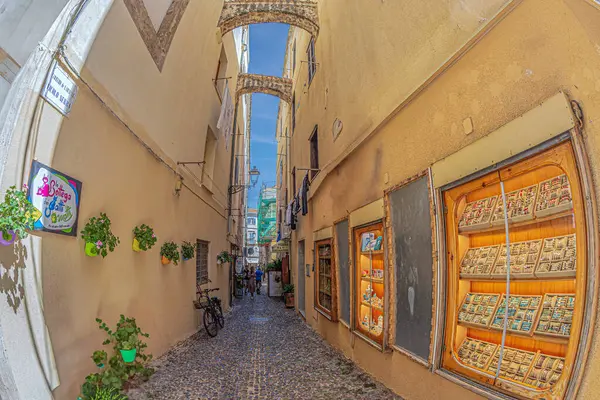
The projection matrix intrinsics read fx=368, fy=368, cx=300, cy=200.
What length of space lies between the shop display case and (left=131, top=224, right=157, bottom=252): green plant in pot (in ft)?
9.80

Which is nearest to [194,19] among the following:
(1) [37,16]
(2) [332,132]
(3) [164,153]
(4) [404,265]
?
(3) [164,153]

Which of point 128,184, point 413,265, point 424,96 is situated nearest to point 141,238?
point 128,184

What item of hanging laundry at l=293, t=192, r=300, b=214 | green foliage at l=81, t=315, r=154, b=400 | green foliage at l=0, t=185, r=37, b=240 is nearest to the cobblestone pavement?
green foliage at l=81, t=315, r=154, b=400

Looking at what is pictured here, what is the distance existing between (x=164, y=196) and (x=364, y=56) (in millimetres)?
3886

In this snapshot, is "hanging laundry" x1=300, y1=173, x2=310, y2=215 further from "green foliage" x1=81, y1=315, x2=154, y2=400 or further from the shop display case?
"green foliage" x1=81, y1=315, x2=154, y2=400

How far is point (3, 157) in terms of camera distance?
2.65 meters

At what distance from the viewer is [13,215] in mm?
2346

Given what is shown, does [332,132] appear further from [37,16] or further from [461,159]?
[37,16]

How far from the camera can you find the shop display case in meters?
4.94

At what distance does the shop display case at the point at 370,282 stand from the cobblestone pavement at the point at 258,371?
60 centimetres

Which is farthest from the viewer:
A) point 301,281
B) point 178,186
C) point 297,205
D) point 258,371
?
point 297,205

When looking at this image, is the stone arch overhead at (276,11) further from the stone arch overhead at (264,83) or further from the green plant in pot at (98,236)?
the green plant in pot at (98,236)

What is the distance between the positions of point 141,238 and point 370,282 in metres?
3.22

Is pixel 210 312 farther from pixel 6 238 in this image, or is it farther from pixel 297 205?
pixel 6 238
